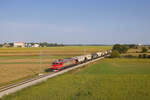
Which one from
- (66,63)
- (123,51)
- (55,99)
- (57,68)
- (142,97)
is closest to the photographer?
(55,99)

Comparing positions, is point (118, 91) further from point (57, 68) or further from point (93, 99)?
point (57, 68)

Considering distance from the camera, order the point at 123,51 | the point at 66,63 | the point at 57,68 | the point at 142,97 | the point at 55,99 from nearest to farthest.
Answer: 1. the point at 55,99
2. the point at 142,97
3. the point at 57,68
4. the point at 66,63
5. the point at 123,51

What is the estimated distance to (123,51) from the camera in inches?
4220

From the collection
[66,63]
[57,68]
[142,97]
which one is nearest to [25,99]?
[142,97]

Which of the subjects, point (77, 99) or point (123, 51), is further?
point (123, 51)

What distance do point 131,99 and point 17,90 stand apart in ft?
48.5

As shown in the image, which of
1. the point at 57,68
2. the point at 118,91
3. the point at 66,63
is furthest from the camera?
the point at 66,63

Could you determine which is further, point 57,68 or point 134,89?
point 57,68

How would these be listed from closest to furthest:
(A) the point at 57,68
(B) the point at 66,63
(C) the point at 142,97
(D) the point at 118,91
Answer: (C) the point at 142,97 → (D) the point at 118,91 → (A) the point at 57,68 → (B) the point at 66,63

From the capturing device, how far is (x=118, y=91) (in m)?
20.4

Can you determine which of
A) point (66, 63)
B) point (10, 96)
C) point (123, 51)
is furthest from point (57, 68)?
point (123, 51)

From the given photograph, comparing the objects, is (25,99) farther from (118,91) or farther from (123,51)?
(123,51)

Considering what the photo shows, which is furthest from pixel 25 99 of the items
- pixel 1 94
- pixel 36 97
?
pixel 1 94

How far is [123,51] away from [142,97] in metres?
93.2
